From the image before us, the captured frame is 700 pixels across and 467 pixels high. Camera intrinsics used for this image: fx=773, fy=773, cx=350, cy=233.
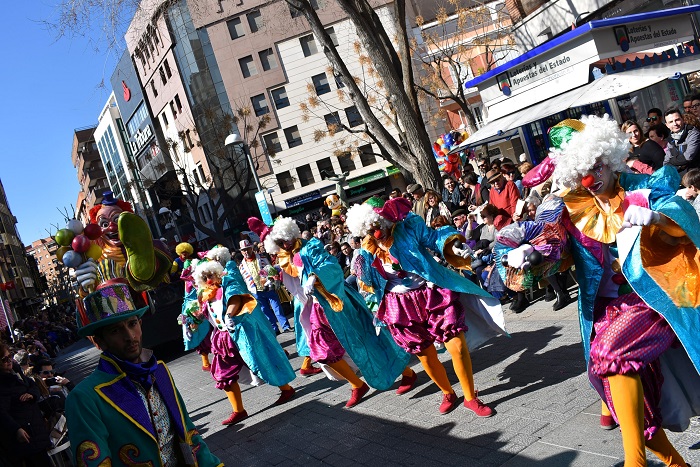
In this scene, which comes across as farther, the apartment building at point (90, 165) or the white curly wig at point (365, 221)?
the apartment building at point (90, 165)

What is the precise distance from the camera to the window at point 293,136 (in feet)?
146

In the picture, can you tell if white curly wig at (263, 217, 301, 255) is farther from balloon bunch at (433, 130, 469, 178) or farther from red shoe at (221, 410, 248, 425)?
balloon bunch at (433, 130, 469, 178)

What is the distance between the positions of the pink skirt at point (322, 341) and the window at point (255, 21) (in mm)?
38938

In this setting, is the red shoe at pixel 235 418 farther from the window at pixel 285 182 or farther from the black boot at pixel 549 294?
the window at pixel 285 182

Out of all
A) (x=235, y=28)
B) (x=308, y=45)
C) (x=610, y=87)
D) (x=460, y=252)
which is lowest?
(x=460, y=252)

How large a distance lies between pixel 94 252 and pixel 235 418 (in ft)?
13.3

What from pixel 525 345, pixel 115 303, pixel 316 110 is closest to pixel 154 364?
pixel 115 303

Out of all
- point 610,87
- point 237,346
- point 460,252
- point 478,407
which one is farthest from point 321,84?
point 478,407

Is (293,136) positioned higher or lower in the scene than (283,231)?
higher

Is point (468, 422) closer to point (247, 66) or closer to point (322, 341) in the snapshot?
point (322, 341)

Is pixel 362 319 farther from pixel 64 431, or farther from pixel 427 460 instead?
pixel 64 431

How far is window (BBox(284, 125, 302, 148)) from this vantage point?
146ft

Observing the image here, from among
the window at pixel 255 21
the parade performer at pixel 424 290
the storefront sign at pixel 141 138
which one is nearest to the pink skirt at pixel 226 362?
the parade performer at pixel 424 290

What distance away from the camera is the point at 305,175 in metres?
44.8
